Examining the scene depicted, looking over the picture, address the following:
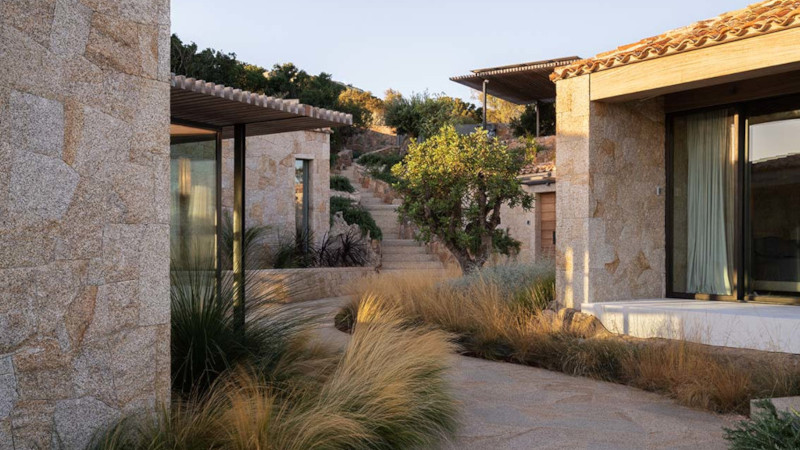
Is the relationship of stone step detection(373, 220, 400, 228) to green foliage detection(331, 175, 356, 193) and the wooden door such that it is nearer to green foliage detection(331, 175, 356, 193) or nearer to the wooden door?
green foliage detection(331, 175, 356, 193)

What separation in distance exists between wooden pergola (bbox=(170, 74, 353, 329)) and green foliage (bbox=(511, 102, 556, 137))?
1656 centimetres

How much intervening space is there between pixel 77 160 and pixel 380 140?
26.4 meters

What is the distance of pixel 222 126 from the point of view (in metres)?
7.26

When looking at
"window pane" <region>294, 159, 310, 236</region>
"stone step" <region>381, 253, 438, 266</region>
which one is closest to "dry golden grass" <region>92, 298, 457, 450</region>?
"window pane" <region>294, 159, 310, 236</region>

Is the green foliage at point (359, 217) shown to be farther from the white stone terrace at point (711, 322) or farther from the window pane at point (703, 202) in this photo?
the white stone terrace at point (711, 322)

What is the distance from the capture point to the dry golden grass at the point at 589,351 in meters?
5.19

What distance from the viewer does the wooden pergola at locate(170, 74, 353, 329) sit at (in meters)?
5.79

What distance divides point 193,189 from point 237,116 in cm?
87

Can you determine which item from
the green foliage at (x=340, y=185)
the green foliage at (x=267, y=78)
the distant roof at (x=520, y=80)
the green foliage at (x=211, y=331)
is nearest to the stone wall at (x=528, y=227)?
the distant roof at (x=520, y=80)

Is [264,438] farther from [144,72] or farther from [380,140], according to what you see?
[380,140]

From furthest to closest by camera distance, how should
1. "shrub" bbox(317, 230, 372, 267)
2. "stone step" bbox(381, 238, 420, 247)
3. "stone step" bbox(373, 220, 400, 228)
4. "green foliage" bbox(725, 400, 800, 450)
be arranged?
"stone step" bbox(373, 220, 400, 228)
"stone step" bbox(381, 238, 420, 247)
"shrub" bbox(317, 230, 372, 267)
"green foliage" bbox(725, 400, 800, 450)

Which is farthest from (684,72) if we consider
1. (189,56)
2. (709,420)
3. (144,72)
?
(189,56)

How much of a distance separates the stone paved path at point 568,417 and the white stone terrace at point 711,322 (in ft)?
3.25

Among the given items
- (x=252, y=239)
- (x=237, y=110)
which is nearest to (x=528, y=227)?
(x=252, y=239)
